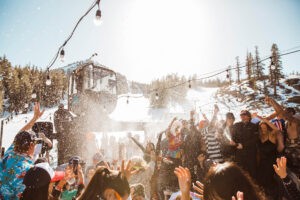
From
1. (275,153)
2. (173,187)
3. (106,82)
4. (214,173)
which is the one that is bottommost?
(173,187)

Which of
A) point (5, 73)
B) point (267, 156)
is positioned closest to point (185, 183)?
point (267, 156)

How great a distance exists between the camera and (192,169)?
6.21 metres

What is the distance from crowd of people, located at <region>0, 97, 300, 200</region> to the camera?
1947 millimetres

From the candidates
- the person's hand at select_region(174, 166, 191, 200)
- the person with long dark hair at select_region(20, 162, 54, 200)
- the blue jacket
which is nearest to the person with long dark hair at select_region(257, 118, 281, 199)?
the person's hand at select_region(174, 166, 191, 200)

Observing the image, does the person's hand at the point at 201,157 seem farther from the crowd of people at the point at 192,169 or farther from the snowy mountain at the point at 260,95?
the snowy mountain at the point at 260,95

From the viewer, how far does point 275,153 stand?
4.27 metres

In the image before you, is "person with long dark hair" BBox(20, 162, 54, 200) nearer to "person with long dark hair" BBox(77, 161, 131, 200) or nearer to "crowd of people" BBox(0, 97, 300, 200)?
"crowd of people" BBox(0, 97, 300, 200)

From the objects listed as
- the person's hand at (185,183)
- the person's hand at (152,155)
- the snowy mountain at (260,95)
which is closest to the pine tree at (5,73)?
the snowy mountain at (260,95)

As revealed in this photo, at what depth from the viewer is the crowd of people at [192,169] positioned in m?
1.95

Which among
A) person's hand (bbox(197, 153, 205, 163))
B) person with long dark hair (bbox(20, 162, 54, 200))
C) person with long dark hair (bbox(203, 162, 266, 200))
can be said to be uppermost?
person with long dark hair (bbox(203, 162, 266, 200))

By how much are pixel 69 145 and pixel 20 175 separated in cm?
640

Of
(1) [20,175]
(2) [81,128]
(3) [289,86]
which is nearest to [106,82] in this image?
(2) [81,128]

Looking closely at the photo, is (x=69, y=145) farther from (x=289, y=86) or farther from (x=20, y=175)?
(x=289, y=86)

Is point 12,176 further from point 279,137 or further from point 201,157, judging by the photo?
point 201,157
